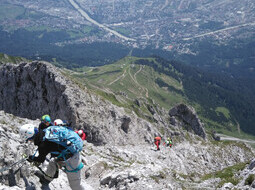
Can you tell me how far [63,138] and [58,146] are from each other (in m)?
0.74

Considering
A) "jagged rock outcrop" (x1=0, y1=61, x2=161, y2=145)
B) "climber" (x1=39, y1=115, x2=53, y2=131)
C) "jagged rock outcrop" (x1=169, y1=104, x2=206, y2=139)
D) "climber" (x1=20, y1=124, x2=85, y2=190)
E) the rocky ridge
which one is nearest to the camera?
"climber" (x1=20, y1=124, x2=85, y2=190)

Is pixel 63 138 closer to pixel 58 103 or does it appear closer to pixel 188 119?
pixel 58 103

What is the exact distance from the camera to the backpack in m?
14.9

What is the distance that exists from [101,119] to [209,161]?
107ft

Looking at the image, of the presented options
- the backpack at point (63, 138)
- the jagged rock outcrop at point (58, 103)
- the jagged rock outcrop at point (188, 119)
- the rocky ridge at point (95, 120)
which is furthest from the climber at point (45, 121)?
the jagged rock outcrop at point (188, 119)

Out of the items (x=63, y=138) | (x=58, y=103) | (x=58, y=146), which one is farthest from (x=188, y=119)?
(x=63, y=138)

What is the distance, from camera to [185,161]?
186 ft

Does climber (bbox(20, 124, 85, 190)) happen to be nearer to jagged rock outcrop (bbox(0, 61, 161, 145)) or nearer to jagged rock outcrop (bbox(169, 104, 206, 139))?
jagged rock outcrop (bbox(0, 61, 161, 145))

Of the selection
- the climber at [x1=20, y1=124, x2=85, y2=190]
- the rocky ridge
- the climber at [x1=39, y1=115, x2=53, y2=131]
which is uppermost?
the climber at [x1=39, y1=115, x2=53, y2=131]

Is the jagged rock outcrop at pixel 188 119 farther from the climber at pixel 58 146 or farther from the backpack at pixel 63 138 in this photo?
the backpack at pixel 63 138

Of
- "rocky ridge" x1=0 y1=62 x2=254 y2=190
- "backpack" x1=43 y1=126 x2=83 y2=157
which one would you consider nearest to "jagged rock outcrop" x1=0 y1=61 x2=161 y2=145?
"rocky ridge" x1=0 y1=62 x2=254 y2=190

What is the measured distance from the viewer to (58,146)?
15.4 m

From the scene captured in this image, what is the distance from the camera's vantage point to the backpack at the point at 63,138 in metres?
14.9

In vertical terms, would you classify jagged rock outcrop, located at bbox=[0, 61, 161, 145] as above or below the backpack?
below
